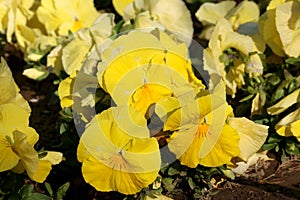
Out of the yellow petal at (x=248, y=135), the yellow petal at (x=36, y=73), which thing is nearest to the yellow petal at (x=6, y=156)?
the yellow petal at (x=248, y=135)

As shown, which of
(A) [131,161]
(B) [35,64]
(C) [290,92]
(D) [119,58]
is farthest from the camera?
(B) [35,64]

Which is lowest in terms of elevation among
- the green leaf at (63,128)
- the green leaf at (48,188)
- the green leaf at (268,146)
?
the green leaf at (48,188)

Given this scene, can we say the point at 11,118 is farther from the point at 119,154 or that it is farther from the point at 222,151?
the point at 222,151

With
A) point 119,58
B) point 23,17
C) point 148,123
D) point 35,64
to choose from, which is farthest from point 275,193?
point 23,17

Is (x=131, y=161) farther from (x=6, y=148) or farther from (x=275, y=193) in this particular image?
(x=275, y=193)

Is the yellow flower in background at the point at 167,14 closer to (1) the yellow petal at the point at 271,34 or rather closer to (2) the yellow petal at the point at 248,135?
(1) the yellow petal at the point at 271,34

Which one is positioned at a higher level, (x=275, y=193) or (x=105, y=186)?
(x=105, y=186)
